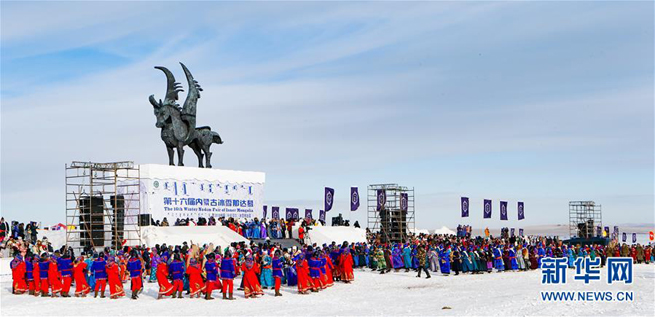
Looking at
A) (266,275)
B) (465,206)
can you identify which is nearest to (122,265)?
(266,275)

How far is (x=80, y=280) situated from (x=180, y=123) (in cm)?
2002

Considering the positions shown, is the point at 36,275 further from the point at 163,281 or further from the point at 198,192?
the point at 198,192

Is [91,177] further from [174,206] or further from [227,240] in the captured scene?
[174,206]

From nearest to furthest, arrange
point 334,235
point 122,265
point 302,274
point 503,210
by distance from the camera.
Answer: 1. point 302,274
2. point 122,265
3. point 334,235
4. point 503,210

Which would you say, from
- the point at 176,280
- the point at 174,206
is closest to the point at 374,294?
the point at 176,280

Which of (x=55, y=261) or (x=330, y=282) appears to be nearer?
(x=55, y=261)

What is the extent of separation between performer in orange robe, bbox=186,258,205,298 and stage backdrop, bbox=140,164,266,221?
1681 centimetres

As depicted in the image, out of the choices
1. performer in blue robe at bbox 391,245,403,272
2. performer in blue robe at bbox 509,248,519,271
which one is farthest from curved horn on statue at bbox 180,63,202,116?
performer in blue robe at bbox 509,248,519,271

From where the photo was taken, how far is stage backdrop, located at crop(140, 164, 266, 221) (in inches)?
1468

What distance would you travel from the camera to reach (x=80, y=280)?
21.1 m

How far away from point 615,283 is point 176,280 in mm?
11387

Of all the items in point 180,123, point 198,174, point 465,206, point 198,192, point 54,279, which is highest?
point 180,123

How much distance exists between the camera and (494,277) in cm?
2686

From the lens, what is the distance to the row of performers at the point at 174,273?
2047cm
